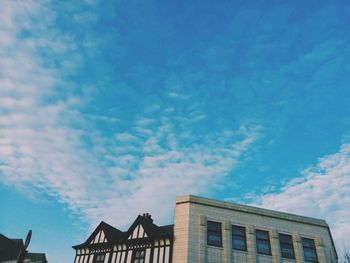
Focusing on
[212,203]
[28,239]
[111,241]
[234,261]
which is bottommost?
[28,239]

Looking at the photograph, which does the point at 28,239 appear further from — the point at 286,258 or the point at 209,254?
the point at 286,258

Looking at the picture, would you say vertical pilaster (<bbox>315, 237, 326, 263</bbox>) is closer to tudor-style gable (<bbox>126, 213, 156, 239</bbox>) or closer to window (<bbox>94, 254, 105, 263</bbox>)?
tudor-style gable (<bbox>126, 213, 156, 239</bbox>)

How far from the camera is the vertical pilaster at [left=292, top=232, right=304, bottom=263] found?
20.7 m

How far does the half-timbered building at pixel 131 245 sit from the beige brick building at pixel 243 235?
122 cm

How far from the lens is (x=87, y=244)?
24109 millimetres

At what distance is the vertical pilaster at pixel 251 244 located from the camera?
1981 centimetres

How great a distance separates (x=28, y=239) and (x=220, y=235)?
12.6 m

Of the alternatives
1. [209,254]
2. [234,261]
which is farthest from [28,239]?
[234,261]

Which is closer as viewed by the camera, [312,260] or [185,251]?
[185,251]

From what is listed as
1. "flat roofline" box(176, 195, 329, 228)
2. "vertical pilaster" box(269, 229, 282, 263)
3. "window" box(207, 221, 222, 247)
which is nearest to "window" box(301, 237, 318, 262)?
"flat roofline" box(176, 195, 329, 228)

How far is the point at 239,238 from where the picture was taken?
67.8 feet

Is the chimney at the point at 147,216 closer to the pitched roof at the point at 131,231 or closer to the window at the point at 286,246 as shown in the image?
the pitched roof at the point at 131,231

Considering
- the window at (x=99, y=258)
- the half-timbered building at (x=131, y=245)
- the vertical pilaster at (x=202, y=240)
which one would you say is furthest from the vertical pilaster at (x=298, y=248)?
the window at (x=99, y=258)

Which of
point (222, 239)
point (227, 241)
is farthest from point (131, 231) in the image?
point (227, 241)
